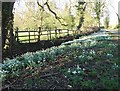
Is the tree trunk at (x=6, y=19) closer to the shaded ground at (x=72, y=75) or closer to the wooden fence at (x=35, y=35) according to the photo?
the wooden fence at (x=35, y=35)

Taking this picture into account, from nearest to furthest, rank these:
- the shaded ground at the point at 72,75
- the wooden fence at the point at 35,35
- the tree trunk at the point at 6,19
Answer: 1. the shaded ground at the point at 72,75
2. the tree trunk at the point at 6,19
3. the wooden fence at the point at 35,35

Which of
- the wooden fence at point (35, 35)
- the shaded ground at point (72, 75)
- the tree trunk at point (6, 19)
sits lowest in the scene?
the shaded ground at point (72, 75)

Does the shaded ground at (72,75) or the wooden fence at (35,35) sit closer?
the shaded ground at (72,75)

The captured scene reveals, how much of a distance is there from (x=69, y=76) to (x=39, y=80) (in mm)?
772

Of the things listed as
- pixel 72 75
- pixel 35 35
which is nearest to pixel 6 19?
pixel 35 35

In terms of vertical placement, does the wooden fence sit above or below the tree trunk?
below

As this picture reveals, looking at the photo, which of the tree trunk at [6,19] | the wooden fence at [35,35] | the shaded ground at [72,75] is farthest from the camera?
the wooden fence at [35,35]

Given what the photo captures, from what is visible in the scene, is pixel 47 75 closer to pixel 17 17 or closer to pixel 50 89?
pixel 50 89

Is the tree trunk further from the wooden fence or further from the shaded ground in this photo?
the shaded ground

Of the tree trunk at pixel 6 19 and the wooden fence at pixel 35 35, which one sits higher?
the tree trunk at pixel 6 19

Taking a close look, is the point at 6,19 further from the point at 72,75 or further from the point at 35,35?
the point at 72,75

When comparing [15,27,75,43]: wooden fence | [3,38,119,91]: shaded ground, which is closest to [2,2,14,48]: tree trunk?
[15,27,75,43]: wooden fence

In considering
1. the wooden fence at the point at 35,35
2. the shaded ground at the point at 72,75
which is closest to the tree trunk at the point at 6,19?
the wooden fence at the point at 35,35

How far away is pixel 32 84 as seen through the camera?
660 cm
